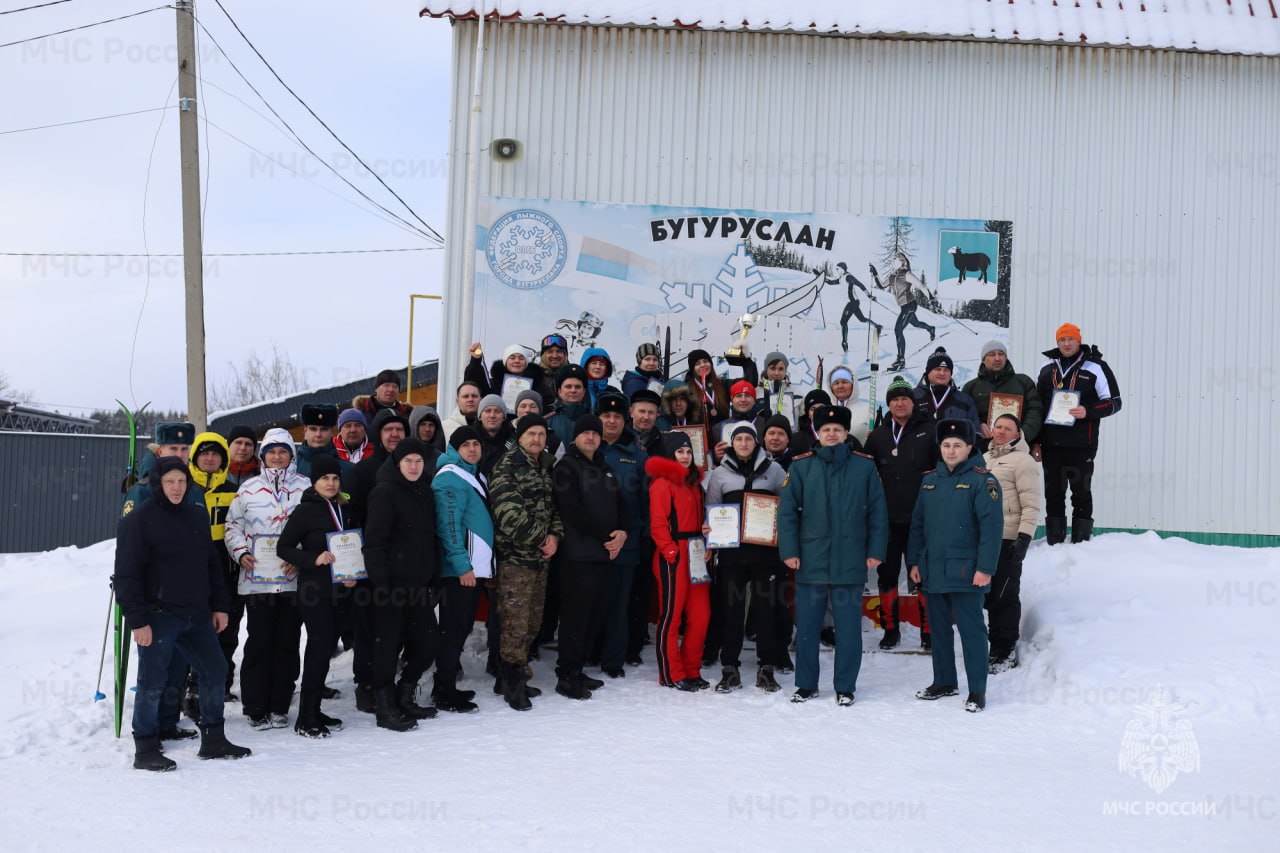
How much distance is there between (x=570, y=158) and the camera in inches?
462

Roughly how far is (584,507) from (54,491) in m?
18.3

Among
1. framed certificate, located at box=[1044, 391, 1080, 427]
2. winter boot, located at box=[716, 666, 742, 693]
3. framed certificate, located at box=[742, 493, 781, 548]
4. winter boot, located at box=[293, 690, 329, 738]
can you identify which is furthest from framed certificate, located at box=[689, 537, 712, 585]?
framed certificate, located at box=[1044, 391, 1080, 427]

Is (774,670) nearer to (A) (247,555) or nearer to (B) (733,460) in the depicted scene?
(B) (733,460)

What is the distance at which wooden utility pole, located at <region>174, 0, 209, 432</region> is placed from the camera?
12.8 meters

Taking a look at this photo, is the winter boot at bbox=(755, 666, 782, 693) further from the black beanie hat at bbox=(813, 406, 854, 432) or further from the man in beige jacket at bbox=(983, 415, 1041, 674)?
the black beanie hat at bbox=(813, 406, 854, 432)

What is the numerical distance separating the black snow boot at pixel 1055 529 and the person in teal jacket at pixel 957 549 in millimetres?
2907

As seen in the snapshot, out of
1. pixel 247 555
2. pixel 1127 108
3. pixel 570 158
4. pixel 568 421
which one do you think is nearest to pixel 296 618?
pixel 247 555

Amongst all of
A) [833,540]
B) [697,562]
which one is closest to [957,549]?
[833,540]

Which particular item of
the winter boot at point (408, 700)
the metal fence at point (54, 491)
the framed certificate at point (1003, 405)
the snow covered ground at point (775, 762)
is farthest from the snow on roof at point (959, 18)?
the metal fence at point (54, 491)

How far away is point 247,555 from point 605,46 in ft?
23.8

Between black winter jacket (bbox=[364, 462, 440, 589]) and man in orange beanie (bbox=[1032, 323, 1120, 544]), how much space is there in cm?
561

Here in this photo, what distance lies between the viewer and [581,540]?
7480mm

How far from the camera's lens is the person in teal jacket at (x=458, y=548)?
6973 millimetres

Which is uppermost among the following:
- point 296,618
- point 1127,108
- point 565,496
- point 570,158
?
point 1127,108
